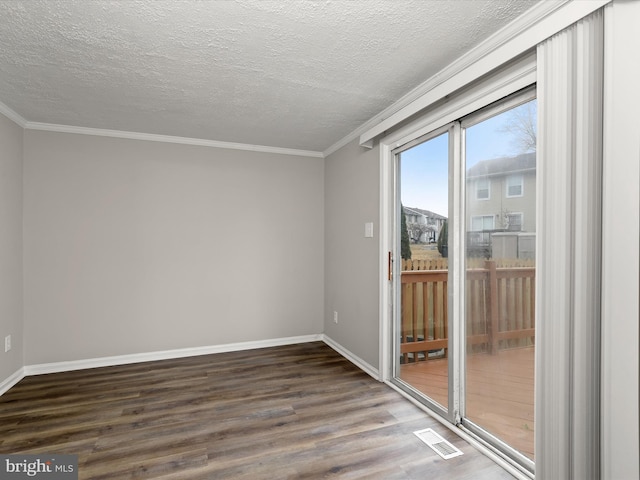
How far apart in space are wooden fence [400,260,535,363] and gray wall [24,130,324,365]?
1.66 m

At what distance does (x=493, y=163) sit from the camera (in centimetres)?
220

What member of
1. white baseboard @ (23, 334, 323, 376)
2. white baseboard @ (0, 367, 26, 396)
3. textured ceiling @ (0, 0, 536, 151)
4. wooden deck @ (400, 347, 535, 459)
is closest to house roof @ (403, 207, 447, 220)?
textured ceiling @ (0, 0, 536, 151)

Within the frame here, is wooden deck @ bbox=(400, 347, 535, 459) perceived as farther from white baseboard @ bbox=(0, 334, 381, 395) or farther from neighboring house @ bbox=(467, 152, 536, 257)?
white baseboard @ bbox=(0, 334, 381, 395)

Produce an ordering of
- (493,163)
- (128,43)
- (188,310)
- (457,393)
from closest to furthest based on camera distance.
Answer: (128,43) → (493,163) → (457,393) → (188,310)

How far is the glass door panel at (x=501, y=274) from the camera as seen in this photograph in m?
1.99

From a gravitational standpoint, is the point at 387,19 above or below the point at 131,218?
above

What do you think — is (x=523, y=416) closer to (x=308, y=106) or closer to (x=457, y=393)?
(x=457, y=393)

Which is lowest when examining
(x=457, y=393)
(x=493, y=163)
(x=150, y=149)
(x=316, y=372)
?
(x=316, y=372)

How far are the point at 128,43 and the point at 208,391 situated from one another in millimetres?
2691

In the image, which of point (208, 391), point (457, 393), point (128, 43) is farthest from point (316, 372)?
point (128, 43)

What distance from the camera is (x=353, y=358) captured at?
147 inches

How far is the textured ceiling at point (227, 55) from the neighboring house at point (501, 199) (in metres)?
0.76

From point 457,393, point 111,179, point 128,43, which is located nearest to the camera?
point 128,43

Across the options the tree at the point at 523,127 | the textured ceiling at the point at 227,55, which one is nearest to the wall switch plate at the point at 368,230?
the textured ceiling at the point at 227,55
